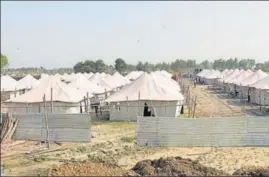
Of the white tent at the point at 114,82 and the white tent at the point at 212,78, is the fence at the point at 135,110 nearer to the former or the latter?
the white tent at the point at 114,82

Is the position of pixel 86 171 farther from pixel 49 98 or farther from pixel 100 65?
pixel 100 65

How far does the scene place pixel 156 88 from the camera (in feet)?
80.7

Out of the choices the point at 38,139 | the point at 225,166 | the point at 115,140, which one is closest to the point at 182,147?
the point at 225,166

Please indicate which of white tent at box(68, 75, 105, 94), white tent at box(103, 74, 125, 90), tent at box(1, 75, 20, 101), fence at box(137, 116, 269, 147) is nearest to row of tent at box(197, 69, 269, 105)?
white tent at box(103, 74, 125, 90)

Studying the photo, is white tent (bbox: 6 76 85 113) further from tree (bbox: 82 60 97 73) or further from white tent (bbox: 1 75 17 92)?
tree (bbox: 82 60 97 73)

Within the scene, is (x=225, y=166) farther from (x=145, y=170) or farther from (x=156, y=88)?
(x=156, y=88)

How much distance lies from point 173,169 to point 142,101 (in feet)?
41.8

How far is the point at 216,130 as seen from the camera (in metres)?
14.9

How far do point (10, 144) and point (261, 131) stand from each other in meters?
9.25

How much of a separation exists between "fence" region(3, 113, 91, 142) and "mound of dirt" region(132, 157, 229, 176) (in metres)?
4.07

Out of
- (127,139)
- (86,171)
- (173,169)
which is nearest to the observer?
(86,171)

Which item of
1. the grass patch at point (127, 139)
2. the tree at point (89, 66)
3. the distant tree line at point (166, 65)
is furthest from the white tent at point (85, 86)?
the tree at point (89, 66)

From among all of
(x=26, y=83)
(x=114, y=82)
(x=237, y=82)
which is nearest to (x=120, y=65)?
(x=26, y=83)

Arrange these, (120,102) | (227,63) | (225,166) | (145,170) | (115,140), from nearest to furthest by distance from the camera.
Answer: (145,170) < (225,166) < (115,140) < (120,102) < (227,63)
